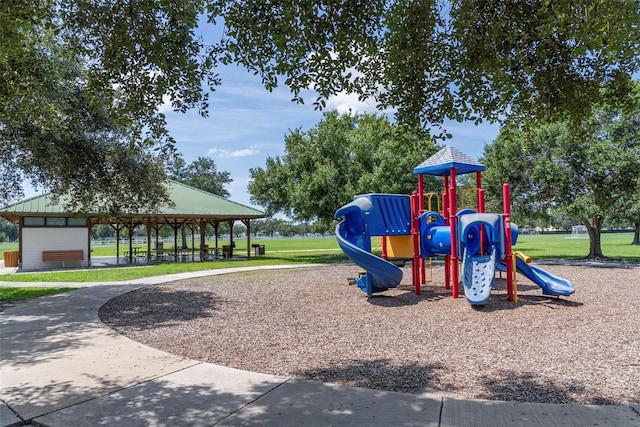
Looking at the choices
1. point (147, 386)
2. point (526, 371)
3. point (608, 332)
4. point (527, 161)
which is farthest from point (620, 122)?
point (147, 386)

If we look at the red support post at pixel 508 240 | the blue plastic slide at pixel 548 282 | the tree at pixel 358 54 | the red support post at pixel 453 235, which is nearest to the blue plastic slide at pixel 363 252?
the red support post at pixel 453 235

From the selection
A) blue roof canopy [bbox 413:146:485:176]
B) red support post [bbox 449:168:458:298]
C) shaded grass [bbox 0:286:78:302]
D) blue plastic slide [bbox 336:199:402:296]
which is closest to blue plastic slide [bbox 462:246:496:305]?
red support post [bbox 449:168:458:298]

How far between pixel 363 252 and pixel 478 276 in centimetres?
259

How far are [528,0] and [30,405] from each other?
6171 millimetres

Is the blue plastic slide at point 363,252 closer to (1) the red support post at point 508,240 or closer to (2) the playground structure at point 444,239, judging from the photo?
(2) the playground structure at point 444,239

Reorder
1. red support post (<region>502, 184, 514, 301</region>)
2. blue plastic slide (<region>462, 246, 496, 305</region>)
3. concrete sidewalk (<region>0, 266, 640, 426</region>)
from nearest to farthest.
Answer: concrete sidewalk (<region>0, 266, 640, 426</region>), blue plastic slide (<region>462, 246, 496, 305</region>), red support post (<region>502, 184, 514, 301</region>)

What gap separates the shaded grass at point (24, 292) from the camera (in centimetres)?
1182

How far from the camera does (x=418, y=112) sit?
5258 mm

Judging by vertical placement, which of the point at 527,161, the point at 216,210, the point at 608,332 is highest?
the point at 527,161

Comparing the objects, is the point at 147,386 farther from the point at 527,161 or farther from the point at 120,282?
the point at 527,161

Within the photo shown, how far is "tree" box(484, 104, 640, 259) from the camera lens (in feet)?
68.7

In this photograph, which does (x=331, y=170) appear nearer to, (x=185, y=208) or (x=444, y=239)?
(x=185, y=208)

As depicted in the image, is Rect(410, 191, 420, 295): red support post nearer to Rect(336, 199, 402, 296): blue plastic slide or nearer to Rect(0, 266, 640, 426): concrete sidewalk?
Rect(336, 199, 402, 296): blue plastic slide

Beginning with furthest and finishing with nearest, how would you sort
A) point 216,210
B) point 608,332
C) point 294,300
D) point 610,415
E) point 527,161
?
point 216,210
point 527,161
point 294,300
point 608,332
point 610,415
